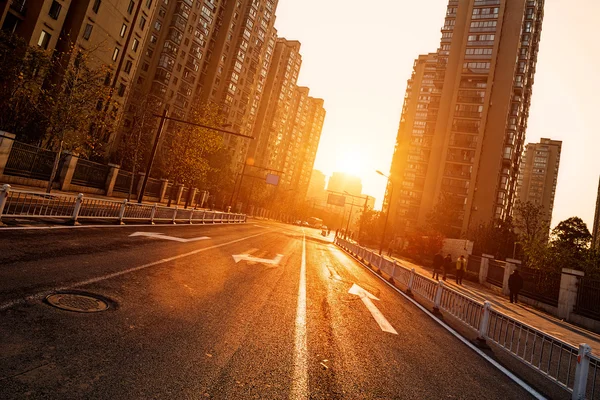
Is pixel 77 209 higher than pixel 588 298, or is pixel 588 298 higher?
pixel 588 298

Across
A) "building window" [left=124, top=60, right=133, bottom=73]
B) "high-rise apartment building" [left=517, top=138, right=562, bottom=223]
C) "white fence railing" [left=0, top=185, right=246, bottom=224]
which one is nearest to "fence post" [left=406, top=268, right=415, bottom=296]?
"white fence railing" [left=0, top=185, right=246, bottom=224]

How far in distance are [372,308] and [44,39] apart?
138ft

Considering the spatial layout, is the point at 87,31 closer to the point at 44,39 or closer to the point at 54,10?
the point at 54,10

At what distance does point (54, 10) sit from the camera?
32.5 m

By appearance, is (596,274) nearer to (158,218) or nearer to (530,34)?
(158,218)

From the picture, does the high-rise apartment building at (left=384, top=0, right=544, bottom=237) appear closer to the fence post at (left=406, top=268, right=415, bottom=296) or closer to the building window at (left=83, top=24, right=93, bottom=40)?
the fence post at (left=406, top=268, right=415, bottom=296)

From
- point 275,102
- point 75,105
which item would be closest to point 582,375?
point 75,105

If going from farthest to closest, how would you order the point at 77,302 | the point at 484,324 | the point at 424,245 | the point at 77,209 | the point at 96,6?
the point at 424,245
the point at 96,6
the point at 77,209
the point at 484,324
the point at 77,302

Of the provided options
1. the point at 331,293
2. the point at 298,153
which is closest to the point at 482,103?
the point at 331,293

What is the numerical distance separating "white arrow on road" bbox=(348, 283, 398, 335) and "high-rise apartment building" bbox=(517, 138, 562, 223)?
15561cm

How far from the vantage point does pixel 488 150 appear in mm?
63562

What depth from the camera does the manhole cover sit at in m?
4.18

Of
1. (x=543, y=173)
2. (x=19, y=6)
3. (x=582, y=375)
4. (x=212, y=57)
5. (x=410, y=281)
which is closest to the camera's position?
(x=582, y=375)

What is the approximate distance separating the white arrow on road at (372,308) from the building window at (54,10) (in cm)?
4128
